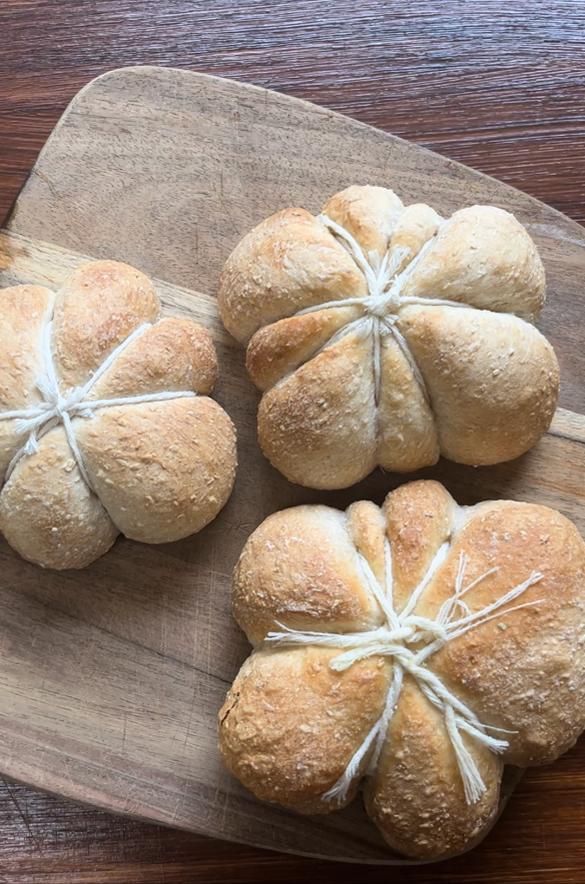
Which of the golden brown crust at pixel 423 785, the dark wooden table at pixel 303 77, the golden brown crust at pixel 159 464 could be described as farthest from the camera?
the dark wooden table at pixel 303 77

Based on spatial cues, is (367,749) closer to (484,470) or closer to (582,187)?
(484,470)

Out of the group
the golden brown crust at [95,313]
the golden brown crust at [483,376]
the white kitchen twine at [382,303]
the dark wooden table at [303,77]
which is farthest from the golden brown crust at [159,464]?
the dark wooden table at [303,77]

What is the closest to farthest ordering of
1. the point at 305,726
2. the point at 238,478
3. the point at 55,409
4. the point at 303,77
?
1. the point at 305,726
2. the point at 55,409
3. the point at 238,478
4. the point at 303,77

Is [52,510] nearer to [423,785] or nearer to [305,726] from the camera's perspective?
[305,726]

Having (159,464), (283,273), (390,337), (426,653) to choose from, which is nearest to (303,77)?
(283,273)

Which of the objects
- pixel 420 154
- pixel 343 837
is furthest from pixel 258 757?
pixel 420 154

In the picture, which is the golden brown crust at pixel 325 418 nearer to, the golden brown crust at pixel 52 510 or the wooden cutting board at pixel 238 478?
the wooden cutting board at pixel 238 478

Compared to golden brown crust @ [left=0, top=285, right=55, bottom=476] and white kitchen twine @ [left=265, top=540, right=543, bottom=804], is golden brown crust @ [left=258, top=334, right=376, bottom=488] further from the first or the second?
golden brown crust @ [left=0, top=285, right=55, bottom=476]
